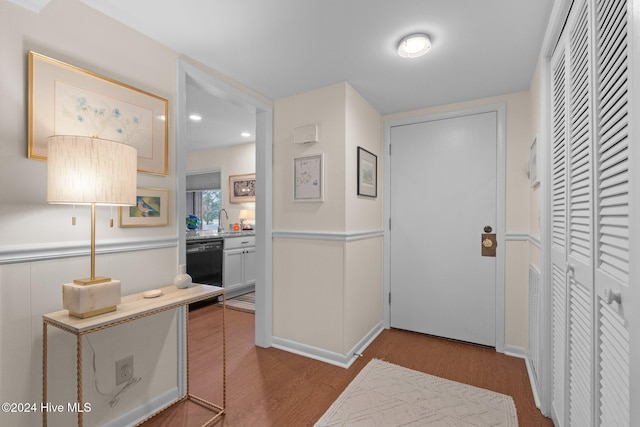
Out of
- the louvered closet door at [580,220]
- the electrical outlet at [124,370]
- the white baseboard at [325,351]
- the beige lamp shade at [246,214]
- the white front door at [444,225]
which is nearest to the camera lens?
the louvered closet door at [580,220]

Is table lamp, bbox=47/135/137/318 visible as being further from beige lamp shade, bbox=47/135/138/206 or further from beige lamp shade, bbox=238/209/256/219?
beige lamp shade, bbox=238/209/256/219

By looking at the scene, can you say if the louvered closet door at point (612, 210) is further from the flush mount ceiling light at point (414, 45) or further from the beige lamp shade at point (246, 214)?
the beige lamp shade at point (246, 214)

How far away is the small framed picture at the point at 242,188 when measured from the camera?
5078 millimetres

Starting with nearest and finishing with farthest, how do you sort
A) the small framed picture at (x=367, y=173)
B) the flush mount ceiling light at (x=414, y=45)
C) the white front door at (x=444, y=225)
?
the flush mount ceiling light at (x=414, y=45) < the small framed picture at (x=367, y=173) < the white front door at (x=444, y=225)

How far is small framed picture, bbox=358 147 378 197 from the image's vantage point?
261cm

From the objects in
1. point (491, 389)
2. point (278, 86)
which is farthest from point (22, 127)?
point (491, 389)

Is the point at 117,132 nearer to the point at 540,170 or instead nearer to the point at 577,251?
the point at 577,251

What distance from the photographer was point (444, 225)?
2.89 metres

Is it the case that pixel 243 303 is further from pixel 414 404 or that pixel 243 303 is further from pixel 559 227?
pixel 559 227

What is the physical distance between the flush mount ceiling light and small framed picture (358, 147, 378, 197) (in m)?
0.86

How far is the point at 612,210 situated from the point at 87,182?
6.04 ft

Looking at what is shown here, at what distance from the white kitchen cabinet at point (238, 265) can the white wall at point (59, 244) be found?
228 centimetres

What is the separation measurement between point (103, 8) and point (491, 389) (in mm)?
3232

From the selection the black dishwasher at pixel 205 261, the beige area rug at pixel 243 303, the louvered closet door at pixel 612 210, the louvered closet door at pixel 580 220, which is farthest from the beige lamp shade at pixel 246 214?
the louvered closet door at pixel 612 210
